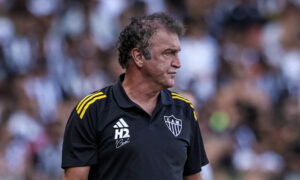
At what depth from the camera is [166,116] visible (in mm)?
3354

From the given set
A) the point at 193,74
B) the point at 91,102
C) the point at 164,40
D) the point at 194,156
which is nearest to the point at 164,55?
the point at 164,40

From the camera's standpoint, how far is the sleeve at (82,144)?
3.14m

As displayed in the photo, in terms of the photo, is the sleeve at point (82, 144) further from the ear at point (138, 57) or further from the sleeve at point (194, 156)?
the sleeve at point (194, 156)

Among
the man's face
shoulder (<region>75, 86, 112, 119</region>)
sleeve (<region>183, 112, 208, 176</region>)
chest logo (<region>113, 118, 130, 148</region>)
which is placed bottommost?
sleeve (<region>183, 112, 208, 176</region>)

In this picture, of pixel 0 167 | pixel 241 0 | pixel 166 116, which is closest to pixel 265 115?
pixel 241 0

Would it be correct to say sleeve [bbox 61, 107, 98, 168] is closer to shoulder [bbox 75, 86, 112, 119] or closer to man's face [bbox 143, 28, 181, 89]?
shoulder [bbox 75, 86, 112, 119]

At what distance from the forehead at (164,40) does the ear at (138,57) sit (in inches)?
4.2

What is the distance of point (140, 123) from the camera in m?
3.24

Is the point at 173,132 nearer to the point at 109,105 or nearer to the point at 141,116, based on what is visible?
the point at 141,116

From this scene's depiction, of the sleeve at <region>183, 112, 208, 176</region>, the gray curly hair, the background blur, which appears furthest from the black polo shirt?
the background blur

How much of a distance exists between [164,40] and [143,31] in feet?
0.50

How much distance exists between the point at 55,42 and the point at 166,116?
14.3ft

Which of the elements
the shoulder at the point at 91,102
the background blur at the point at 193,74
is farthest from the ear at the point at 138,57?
the background blur at the point at 193,74

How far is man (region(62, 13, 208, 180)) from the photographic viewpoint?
3133 mm
